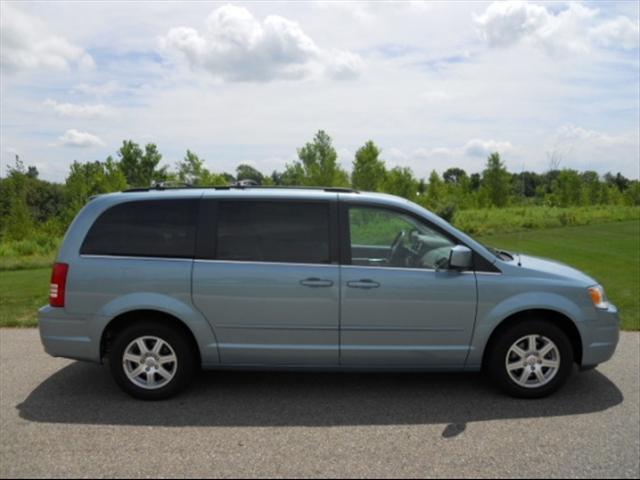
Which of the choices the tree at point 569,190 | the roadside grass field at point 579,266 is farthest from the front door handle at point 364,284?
the tree at point 569,190

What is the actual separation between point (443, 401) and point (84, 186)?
30.5m

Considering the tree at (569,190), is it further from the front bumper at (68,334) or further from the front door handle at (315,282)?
the front bumper at (68,334)

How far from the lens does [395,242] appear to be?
4.79 metres

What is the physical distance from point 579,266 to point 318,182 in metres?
14.1

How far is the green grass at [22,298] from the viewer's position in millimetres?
7500

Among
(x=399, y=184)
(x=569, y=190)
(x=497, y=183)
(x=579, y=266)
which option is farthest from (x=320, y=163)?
(x=569, y=190)

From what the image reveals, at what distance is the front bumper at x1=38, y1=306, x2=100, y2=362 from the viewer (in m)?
4.60

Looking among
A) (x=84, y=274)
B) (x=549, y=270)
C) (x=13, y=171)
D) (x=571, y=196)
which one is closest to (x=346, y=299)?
(x=549, y=270)

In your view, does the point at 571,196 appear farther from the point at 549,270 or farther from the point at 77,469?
Answer: the point at 77,469

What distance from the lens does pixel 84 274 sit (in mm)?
4559

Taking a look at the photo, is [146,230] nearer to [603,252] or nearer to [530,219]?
[603,252]

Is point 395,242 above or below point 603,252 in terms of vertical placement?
above

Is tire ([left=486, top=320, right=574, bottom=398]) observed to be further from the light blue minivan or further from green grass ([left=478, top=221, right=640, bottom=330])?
green grass ([left=478, top=221, right=640, bottom=330])

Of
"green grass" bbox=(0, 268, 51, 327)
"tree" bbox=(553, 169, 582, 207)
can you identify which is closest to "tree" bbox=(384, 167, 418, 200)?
"tree" bbox=(553, 169, 582, 207)
